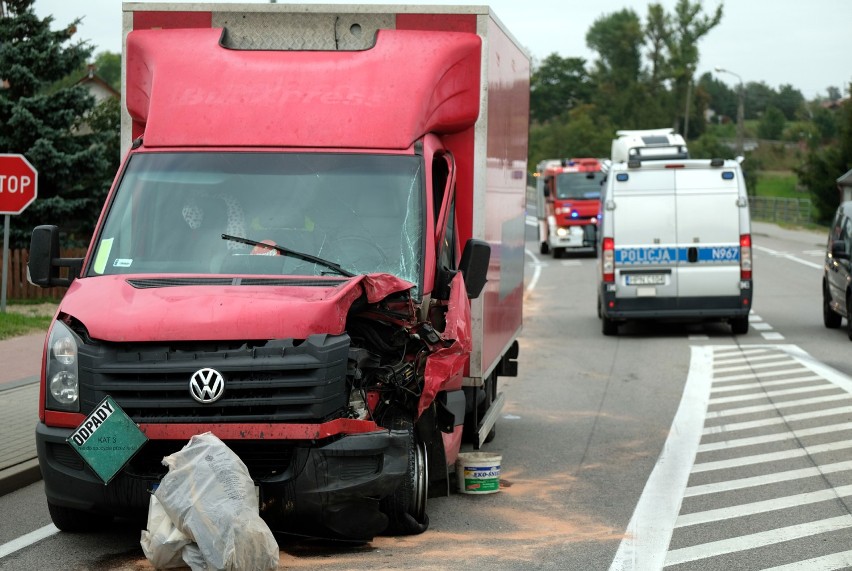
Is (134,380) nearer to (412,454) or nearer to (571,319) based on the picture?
(412,454)

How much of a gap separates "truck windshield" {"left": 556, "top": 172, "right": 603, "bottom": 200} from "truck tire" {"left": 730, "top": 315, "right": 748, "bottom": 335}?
22.8 meters

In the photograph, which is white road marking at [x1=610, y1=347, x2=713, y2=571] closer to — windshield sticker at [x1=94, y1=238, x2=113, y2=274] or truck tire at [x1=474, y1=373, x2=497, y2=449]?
truck tire at [x1=474, y1=373, x2=497, y2=449]

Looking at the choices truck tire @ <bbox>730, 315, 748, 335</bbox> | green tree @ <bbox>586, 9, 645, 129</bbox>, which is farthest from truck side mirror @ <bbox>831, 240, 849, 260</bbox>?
green tree @ <bbox>586, 9, 645, 129</bbox>

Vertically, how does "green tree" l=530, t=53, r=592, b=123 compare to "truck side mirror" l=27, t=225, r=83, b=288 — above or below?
above

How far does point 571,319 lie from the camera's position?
25047 mm

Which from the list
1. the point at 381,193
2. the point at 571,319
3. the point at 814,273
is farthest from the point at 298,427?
the point at 814,273

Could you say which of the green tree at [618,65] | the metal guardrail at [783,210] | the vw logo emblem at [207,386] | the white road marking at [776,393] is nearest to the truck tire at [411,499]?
the vw logo emblem at [207,386]

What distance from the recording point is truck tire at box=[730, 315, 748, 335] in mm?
21359

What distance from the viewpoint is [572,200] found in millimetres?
44469

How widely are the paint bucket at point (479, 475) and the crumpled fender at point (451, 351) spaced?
3.65 feet

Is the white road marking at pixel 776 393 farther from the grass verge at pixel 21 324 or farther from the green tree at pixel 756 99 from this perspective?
the green tree at pixel 756 99

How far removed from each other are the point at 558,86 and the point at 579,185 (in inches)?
4303

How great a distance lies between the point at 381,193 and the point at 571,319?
16997 mm

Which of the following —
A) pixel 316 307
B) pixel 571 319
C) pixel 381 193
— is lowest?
pixel 571 319
